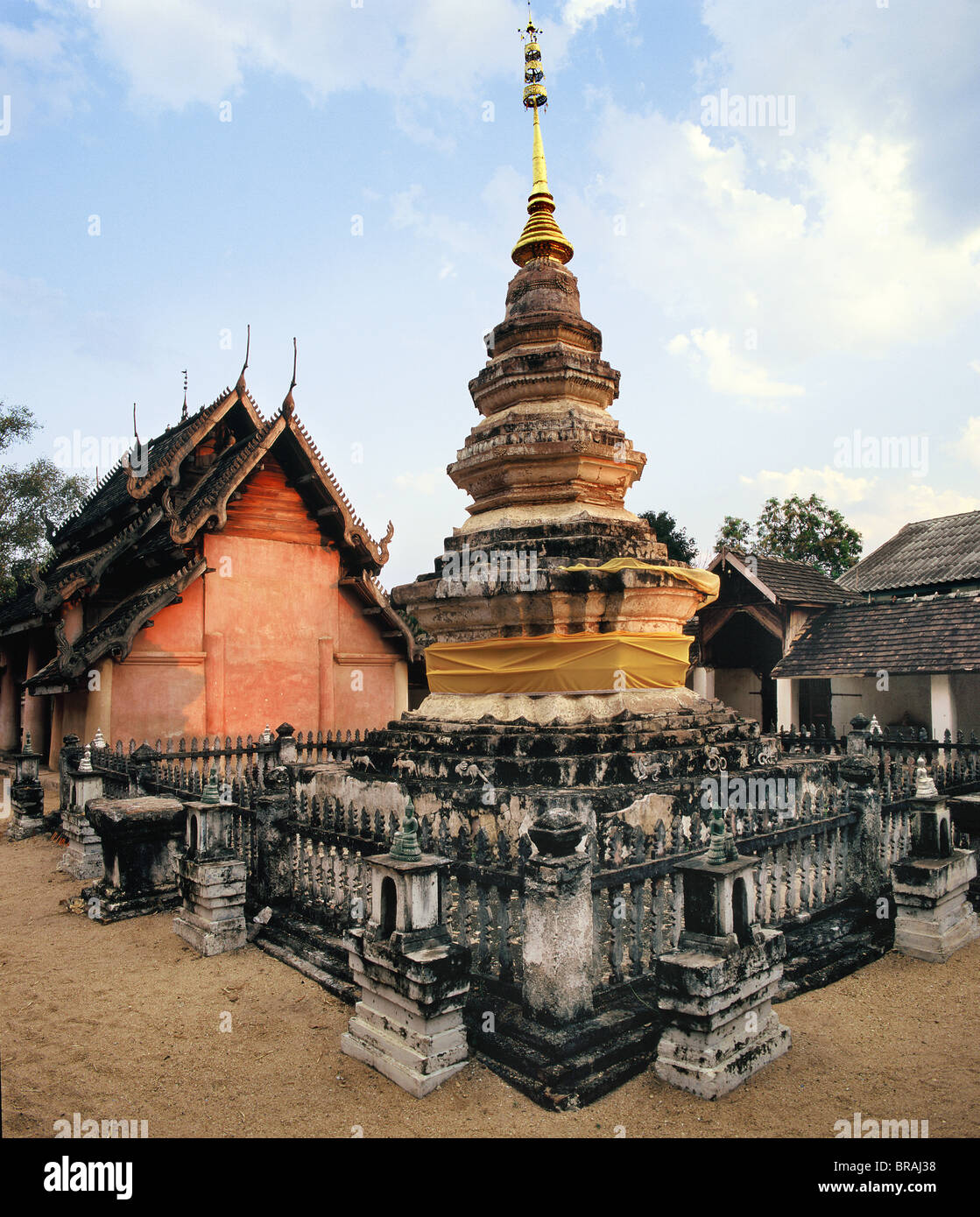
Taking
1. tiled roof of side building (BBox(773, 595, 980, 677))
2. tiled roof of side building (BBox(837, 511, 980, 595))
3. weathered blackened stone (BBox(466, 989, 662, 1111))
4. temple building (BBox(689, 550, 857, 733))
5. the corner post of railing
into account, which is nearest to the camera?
weathered blackened stone (BBox(466, 989, 662, 1111))

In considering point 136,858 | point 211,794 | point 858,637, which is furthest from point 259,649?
point 858,637

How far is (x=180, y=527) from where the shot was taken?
12859 mm

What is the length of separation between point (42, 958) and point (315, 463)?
34.3 feet

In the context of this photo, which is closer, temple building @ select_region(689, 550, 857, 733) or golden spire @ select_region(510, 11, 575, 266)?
golden spire @ select_region(510, 11, 575, 266)

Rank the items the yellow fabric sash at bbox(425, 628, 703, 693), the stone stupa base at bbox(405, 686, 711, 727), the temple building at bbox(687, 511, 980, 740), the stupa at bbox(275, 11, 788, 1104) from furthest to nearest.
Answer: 1. the temple building at bbox(687, 511, 980, 740)
2. the yellow fabric sash at bbox(425, 628, 703, 693)
3. the stone stupa base at bbox(405, 686, 711, 727)
4. the stupa at bbox(275, 11, 788, 1104)

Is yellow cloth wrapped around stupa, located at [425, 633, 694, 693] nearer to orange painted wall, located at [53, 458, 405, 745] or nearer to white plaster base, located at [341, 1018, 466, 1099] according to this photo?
white plaster base, located at [341, 1018, 466, 1099]

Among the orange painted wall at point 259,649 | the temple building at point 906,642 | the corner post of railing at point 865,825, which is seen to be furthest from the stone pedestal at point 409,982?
the temple building at point 906,642

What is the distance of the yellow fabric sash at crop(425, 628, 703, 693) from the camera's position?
6141mm

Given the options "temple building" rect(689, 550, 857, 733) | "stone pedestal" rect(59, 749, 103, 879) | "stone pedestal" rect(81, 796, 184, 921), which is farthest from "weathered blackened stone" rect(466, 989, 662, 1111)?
"temple building" rect(689, 550, 857, 733)

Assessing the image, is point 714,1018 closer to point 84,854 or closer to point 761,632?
point 84,854

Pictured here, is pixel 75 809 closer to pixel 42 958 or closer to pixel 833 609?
pixel 42 958

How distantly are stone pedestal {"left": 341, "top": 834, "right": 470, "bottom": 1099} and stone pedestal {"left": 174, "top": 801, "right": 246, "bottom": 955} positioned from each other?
213cm
